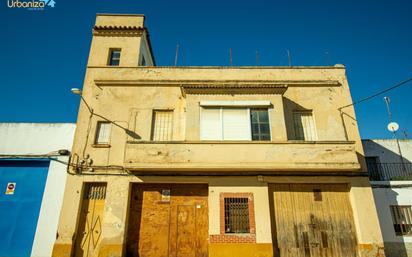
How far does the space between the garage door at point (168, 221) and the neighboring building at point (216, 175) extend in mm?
42

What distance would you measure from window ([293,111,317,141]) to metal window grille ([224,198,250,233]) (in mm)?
4136

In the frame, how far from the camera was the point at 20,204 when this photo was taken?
10.5 metres

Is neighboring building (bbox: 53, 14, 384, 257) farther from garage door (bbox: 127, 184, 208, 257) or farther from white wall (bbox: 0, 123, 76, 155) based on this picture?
white wall (bbox: 0, 123, 76, 155)

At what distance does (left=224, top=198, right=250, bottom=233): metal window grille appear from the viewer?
Result: 9672mm

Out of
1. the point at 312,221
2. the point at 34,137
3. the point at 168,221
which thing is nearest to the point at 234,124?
the point at 168,221

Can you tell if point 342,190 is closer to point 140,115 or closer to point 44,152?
point 140,115

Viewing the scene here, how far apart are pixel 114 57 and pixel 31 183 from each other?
7.45 meters

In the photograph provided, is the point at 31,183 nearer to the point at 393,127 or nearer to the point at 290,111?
the point at 290,111

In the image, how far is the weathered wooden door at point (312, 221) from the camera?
380 inches

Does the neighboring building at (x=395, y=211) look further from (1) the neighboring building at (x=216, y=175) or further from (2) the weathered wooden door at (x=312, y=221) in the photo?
(2) the weathered wooden door at (x=312, y=221)

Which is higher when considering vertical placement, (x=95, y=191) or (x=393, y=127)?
(x=393, y=127)

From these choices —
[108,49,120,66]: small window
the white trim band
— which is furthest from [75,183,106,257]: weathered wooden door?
[108,49,120,66]: small window

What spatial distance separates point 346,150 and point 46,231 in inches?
516

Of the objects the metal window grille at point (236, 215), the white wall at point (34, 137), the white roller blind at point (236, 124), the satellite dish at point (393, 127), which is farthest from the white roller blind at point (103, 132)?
the satellite dish at point (393, 127)
